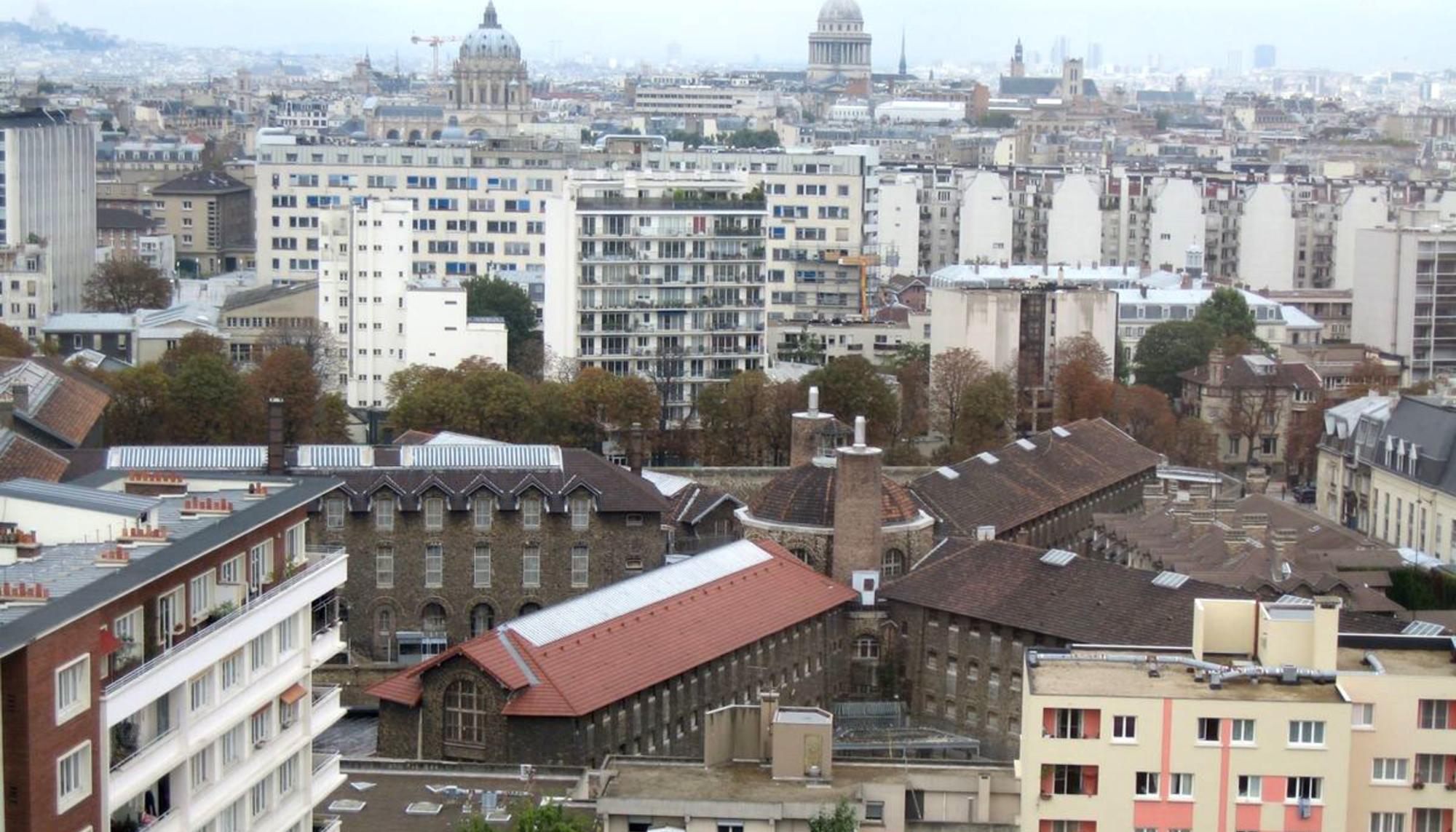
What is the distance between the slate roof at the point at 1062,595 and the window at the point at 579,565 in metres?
7.97

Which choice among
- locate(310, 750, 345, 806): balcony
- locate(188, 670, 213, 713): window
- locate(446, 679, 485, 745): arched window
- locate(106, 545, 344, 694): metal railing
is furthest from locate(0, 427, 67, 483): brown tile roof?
locate(188, 670, 213, 713): window

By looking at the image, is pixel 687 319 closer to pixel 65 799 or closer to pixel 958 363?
pixel 958 363

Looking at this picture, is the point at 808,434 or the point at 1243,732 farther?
the point at 808,434

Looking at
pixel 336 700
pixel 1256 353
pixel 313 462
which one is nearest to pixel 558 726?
pixel 336 700

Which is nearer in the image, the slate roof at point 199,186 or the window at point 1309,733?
the window at point 1309,733

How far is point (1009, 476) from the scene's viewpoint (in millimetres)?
77188

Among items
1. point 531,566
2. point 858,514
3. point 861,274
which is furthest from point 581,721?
point 861,274

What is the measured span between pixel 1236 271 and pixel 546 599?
94716mm

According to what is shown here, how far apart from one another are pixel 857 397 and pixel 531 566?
30627 millimetres

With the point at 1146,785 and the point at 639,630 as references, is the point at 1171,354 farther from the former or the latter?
the point at 1146,785

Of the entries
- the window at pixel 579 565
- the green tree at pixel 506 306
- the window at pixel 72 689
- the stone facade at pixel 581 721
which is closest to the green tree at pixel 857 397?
the green tree at pixel 506 306

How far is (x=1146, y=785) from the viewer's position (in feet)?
122

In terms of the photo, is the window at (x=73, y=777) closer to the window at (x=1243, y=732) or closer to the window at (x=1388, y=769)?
the window at (x=1243, y=732)

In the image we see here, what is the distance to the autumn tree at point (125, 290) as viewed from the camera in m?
136
